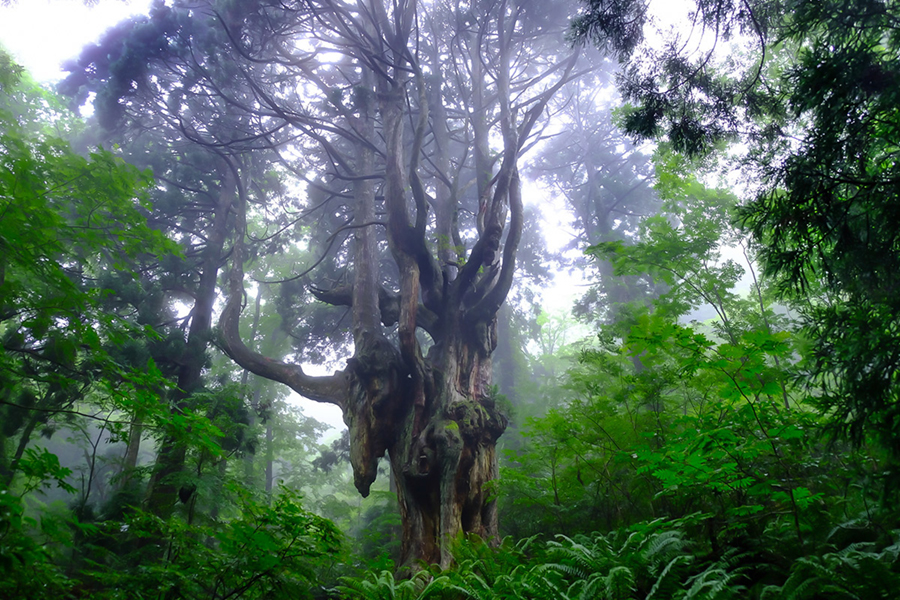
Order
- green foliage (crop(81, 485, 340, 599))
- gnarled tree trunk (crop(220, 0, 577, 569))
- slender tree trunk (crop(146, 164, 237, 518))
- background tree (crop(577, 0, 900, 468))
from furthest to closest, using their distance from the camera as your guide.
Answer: slender tree trunk (crop(146, 164, 237, 518)), gnarled tree trunk (crop(220, 0, 577, 569)), green foliage (crop(81, 485, 340, 599)), background tree (crop(577, 0, 900, 468))

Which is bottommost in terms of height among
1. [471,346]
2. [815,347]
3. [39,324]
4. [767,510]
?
[767,510]

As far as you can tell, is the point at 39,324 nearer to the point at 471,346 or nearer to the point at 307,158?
the point at 471,346

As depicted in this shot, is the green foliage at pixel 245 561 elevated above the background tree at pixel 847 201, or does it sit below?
below

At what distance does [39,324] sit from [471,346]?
228 inches

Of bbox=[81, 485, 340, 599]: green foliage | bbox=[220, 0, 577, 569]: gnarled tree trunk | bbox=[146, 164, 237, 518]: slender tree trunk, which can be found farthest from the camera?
bbox=[146, 164, 237, 518]: slender tree trunk

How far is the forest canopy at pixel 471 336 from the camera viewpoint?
2754mm

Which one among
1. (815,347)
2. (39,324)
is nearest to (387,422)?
(39,324)

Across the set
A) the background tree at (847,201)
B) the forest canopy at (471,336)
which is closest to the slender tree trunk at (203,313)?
the forest canopy at (471,336)

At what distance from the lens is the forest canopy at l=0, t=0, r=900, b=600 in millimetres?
2754

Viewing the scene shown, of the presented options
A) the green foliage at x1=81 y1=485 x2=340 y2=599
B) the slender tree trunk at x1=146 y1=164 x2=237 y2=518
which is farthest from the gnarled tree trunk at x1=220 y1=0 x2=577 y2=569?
the green foliage at x1=81 y1=485 x2=340 y2=599

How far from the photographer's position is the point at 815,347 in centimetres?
298

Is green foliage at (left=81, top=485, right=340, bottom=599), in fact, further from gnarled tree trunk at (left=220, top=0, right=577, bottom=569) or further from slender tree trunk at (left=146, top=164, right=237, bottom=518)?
slender tree trunk at (left=146, top=164, right=237, bottom=518)

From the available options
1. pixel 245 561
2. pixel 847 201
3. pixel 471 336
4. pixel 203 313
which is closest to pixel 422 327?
pixel 471 336

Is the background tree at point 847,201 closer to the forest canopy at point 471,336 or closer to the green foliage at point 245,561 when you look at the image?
the forest canopy at point 471,336
